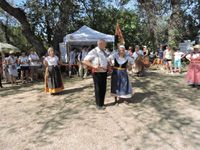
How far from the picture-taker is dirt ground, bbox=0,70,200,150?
5.86 meters

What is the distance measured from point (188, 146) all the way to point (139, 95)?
162 inches

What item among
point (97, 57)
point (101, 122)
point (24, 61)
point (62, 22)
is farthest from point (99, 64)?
point (62, 22)

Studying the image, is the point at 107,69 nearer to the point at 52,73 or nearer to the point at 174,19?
the point at 52,73

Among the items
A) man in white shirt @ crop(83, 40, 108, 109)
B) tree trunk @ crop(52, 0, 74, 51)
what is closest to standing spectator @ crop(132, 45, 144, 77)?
man in white shirt @ crop(83, 40, 108, 109)

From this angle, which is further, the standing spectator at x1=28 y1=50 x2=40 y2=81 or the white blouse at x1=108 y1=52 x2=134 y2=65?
the standing spectator at x1=28 y1=50 x2=40 y2=81

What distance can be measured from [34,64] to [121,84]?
7.73 metres

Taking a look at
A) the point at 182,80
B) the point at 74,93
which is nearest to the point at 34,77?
the point at 74,93

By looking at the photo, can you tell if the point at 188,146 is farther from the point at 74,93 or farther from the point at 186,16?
the point at 186,16

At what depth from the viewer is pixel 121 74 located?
Result: 27.5ft

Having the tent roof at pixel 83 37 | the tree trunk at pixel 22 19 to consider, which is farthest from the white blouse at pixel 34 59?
the tree trunk at pixel 22 19

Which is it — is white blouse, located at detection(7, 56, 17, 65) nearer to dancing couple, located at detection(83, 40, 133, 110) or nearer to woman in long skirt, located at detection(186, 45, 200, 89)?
dancing couple, located at detection(83, 40, 133, 110)

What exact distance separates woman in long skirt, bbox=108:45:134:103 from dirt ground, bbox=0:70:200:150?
33 centimetres

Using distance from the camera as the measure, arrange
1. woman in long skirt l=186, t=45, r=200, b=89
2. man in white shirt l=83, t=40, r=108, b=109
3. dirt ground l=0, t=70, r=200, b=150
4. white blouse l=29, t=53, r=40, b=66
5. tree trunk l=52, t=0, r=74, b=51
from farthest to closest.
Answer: tree trunk l=52, t=0, r=74, b=51 → white blouse l=29, t=53, r=40, b=66 → woman in long skirt l=186, t=45, r=200, b=89 → man in white shirt l=83, t=40, r=108, b=109 → dirt ground l=0, t=70, r=200, b=150

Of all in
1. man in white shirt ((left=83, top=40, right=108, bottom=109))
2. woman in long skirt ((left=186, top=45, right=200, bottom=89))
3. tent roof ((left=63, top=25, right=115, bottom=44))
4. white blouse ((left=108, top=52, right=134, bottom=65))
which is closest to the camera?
man in white shirt ((left=83, top=40, right=108, bottom=109))
